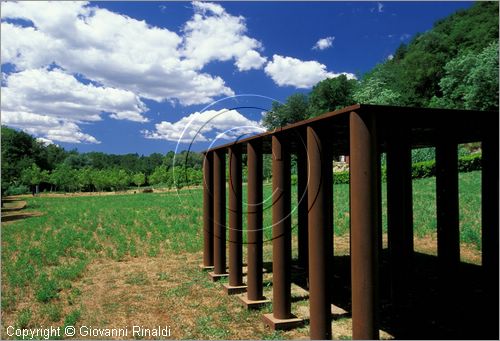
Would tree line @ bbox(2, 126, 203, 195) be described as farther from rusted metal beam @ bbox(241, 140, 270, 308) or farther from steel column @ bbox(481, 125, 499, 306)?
steel column @ bbox(481, 125, 499, 306)

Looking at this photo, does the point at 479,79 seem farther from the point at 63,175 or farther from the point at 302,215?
the point at 63,175

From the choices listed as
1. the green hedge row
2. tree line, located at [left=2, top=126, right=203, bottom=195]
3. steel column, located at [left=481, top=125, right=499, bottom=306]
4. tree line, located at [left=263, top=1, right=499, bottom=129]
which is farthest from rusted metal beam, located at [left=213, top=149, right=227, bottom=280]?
tree line, located at [left=2, top=126, right=203, bottom=195]

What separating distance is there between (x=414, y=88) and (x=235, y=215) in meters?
52.6

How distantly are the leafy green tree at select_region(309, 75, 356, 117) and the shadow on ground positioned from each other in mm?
57793

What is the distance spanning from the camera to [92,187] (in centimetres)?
7619

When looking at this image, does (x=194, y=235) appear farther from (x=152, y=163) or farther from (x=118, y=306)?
(x=152, y=163)

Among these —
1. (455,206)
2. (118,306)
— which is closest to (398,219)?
(455,206)

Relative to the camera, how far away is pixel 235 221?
864cm

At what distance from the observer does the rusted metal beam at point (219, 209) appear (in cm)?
955

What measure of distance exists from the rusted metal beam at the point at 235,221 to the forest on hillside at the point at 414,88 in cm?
259

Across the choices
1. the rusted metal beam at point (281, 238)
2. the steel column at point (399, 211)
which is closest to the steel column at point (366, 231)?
the rusted metal beam at point (281, 238)

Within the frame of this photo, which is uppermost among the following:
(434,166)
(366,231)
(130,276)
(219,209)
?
(434,166)

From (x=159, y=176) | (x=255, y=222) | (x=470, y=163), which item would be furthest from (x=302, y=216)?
(x=159, y=176)

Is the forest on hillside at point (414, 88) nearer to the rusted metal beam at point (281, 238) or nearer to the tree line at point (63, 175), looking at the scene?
the tree line at point (63, 175)
